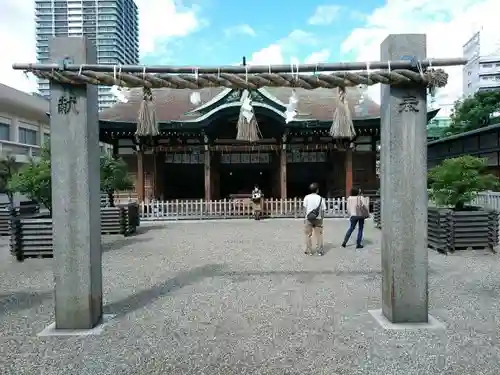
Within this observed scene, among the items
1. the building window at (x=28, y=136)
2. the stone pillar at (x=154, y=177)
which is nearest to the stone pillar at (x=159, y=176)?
the stone pillar at (x=154, y=177)

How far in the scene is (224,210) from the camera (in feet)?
61.6

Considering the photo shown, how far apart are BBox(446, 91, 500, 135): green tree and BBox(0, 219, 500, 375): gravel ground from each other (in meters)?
29.5

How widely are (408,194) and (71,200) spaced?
3.81m

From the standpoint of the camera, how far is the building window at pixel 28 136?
3738 cm

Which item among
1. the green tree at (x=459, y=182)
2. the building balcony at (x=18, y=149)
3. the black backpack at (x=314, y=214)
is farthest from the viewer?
the building balcony at (x=18, y=149)

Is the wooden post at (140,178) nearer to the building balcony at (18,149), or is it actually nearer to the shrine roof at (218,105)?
the shrine roof at (218,105)

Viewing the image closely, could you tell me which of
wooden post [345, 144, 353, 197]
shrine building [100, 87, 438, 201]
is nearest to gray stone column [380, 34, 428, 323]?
shrine building [100, 87, 438, 201]

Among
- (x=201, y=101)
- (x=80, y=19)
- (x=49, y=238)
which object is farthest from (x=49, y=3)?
(x=49, y=238)

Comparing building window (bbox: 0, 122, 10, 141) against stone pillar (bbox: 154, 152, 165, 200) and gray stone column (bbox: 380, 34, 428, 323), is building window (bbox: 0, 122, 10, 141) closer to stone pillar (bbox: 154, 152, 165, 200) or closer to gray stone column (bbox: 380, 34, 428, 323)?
stone pillar (bbox: 154, 152, 165, 200)

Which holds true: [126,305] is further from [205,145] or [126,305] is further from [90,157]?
[205,145]

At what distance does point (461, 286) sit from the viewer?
21.3 feet

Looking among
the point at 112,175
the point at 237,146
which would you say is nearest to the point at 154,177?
the point at 237,146

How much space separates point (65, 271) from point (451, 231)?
8.02 meters

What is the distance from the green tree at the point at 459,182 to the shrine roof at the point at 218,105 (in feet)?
29.9
